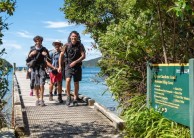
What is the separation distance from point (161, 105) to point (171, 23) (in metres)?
1.70

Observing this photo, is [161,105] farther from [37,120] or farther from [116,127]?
[37,120]

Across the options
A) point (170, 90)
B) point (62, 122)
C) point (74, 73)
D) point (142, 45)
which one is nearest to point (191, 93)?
point (170, 90)

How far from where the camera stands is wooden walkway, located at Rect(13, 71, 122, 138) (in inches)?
269

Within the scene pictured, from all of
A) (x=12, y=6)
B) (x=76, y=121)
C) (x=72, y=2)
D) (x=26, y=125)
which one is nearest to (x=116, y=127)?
(x=76, y=121)

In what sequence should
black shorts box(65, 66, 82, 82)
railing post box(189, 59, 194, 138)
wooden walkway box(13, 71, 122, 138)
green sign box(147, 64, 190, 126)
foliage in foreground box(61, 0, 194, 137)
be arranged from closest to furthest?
railing post box(189, 59, 194, 138) < green sign box(147, 64, 190, 126) < wooden walkway box(13, 71, 122, 138) < foliage in foreground box(61, 0, 194, 137) < black shorts box(65, 66, 82, 82)

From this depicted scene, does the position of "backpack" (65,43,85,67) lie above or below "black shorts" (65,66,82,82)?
above

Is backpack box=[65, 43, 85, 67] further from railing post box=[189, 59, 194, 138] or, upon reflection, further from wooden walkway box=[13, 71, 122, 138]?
railing post box=[189, 59, 194, 138]

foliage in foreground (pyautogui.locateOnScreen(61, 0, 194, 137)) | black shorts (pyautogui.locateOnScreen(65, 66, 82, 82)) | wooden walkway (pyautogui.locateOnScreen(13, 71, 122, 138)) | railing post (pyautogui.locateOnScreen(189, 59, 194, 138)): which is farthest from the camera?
black shorts (pyautogui.locateOnScreen(65, 66, 82, 82))

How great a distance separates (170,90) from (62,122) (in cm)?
253

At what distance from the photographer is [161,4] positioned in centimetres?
698

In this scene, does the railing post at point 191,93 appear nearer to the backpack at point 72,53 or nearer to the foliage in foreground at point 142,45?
the foliage in foreground at point 142,45

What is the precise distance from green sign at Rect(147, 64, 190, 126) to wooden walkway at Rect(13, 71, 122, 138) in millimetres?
934

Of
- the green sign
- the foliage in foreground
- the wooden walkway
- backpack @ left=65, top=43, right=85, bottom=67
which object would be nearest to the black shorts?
backpack @ left=65, top=43, right=85, bottom=67

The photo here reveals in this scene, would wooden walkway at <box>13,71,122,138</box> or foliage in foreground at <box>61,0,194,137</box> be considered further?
foliage in foreground at <box>61,0,194,137</box>
